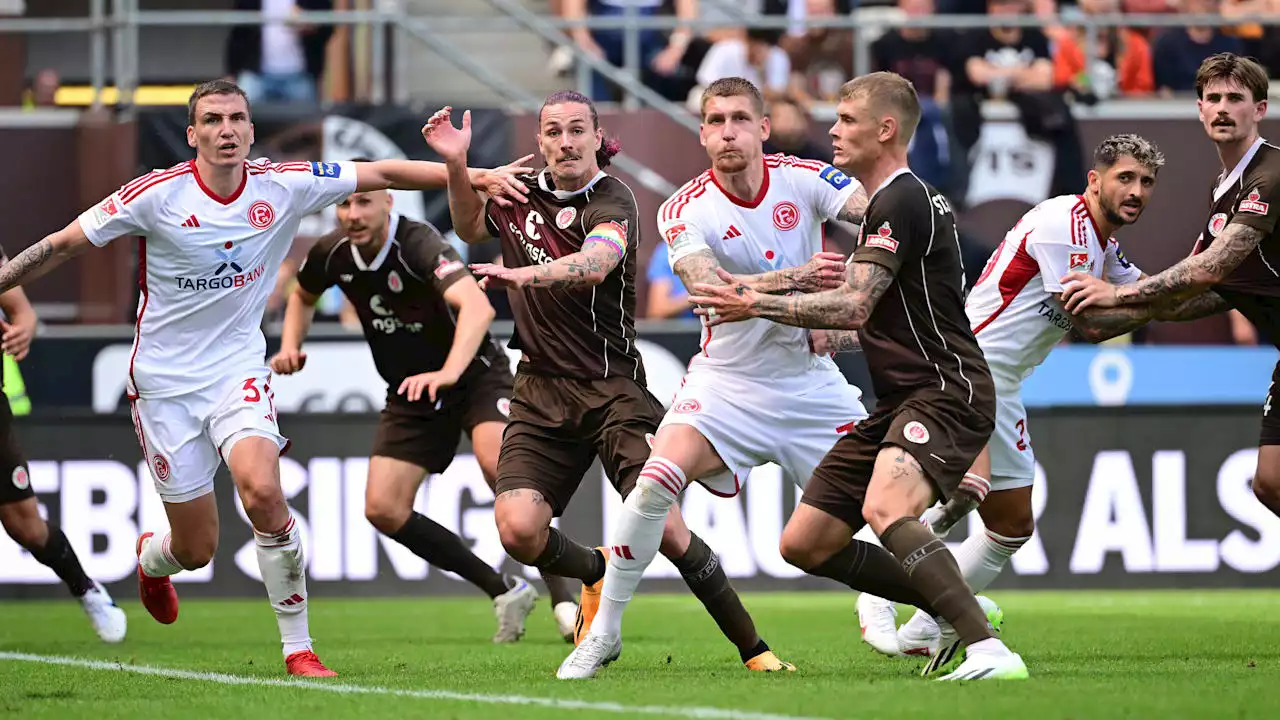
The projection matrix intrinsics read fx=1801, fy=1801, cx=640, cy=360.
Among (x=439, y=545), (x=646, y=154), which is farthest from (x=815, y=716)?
(x=646, y=154)

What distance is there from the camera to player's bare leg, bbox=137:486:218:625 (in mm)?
8508

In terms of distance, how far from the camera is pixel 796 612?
1172cm

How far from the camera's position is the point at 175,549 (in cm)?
873

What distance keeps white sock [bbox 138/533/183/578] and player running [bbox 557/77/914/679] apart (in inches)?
96.5

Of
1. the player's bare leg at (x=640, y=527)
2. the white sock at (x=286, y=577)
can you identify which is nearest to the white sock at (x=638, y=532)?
the player's bare leg at (x=640, y=527)

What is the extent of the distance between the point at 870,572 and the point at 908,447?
3.12 feet

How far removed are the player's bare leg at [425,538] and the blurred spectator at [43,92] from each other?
8347 millimetres

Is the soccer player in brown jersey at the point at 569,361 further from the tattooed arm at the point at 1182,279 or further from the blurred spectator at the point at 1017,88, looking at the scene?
the blurred spectator at the point at 1017,88

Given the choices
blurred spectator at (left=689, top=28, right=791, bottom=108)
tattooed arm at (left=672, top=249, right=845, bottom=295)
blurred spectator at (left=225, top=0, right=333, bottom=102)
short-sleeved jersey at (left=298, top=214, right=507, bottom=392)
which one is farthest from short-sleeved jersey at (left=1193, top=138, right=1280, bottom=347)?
blurred spectator at (left=225, top=0, right=333, bottom=102)

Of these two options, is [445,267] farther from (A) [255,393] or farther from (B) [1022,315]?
(B) [1022,315]

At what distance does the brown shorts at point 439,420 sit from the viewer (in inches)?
408

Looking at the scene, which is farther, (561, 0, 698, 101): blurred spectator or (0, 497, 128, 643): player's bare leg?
(561, 0, 698, 101): blurred spectator

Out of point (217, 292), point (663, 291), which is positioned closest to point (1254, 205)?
point (217, 292)

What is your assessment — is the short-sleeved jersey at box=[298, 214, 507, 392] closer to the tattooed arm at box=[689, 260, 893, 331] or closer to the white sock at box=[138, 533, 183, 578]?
the white sock at box=[138, 533, 183, 578]
